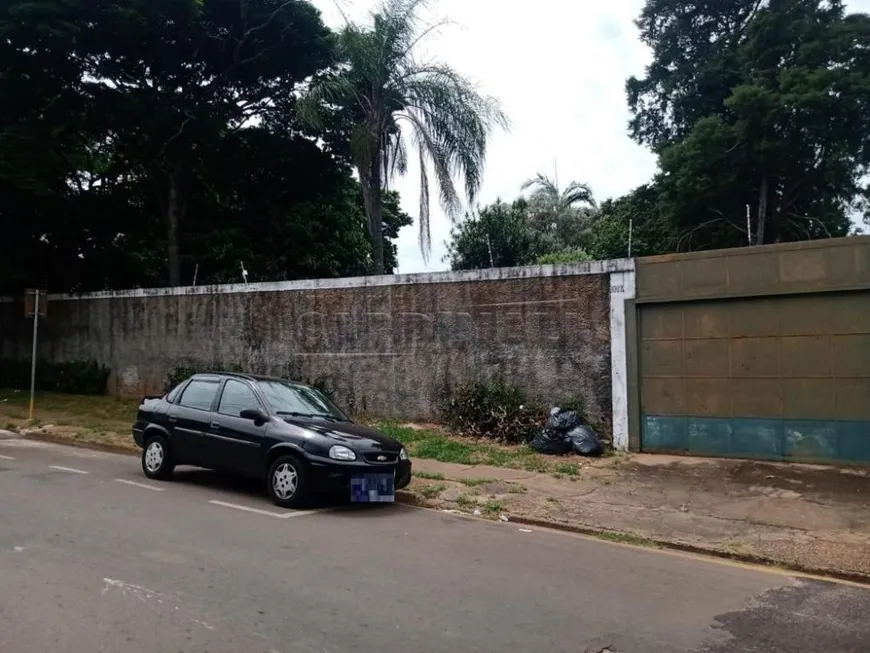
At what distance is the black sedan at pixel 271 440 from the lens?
7.97 metres

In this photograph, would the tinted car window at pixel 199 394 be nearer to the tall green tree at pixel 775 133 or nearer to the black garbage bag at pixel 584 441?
the black garbage bag at pixel 584 441

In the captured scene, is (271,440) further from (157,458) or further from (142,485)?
(157,458)

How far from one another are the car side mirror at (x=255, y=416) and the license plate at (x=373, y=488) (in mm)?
1349

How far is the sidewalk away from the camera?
7059 mm

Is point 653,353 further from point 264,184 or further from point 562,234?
point 562,234

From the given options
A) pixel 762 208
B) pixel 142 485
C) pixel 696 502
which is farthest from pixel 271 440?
pixel 762 208

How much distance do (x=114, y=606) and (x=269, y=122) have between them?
20.4m

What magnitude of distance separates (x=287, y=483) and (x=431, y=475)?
99.9 inches

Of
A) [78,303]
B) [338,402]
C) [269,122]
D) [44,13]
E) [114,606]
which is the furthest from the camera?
[269,122]

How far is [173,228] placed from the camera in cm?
2166

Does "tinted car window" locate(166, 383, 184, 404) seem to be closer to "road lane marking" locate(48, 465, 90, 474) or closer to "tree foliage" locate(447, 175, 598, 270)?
"road lane marking" locate(48, 465, 90, 474)

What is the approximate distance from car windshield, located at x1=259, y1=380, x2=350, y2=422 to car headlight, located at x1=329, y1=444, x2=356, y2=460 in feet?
3.31

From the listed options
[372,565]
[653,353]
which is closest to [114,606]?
[372,565]

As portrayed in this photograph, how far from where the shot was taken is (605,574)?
19.8 ft
